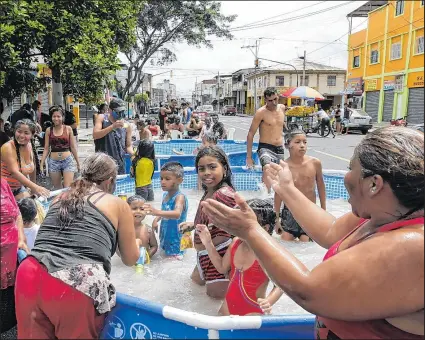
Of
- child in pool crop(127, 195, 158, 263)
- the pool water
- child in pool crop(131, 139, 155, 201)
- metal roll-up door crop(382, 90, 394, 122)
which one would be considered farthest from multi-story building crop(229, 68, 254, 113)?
child in pool crop(127, 195, 158, 263)

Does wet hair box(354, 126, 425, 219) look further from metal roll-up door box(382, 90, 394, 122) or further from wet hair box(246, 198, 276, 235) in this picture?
metal roll-up door box(382, 90, 394, 122)

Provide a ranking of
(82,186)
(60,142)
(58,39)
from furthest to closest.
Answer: (58,39), (60,142), (82,186)

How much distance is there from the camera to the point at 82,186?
2.12 metres

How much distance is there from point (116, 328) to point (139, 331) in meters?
0.14

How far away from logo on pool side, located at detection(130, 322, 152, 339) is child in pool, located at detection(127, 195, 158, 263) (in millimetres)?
1679

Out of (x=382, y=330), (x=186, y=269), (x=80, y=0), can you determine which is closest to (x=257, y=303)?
(x=382, y=330)

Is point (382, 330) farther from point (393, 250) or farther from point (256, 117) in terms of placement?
point (256, 117)

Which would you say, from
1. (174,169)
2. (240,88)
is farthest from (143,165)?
(240,88)

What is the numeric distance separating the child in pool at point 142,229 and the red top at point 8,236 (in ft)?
4.13

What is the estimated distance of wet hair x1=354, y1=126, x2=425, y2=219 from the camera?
1.22 meters

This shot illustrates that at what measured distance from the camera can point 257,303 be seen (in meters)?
2.44

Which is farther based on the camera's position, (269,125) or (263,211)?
(269,125)

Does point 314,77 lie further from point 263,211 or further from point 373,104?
point 263,211

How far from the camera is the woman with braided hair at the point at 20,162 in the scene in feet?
12.9
